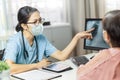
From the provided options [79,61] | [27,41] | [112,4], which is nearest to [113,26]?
[79,61]

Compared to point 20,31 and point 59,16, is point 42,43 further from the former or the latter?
point 59,16

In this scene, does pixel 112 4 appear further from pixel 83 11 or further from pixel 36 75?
pixel 36 75

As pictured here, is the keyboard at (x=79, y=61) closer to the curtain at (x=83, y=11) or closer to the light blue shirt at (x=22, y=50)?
the light blue shirt at (x=22, y=50)

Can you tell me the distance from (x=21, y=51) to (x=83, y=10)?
1362mm

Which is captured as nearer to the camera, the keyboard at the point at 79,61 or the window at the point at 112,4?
the keyboard at the point at 79,61

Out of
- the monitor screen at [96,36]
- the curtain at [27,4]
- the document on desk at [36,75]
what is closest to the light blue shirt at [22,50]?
the document on desk at [36,75]

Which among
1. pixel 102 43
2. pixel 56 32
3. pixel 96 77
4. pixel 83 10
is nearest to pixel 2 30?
pixel 56 32

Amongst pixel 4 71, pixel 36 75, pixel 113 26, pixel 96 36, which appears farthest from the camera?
pixel 96 36

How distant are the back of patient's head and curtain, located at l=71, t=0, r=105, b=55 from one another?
2047 mm

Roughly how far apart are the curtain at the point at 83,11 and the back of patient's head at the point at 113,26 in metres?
2.05

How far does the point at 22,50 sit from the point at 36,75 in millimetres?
484

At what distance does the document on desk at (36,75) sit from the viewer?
6.43 ft

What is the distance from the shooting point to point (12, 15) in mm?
3273

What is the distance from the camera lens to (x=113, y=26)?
1.37 meters
